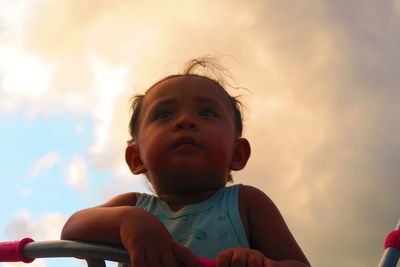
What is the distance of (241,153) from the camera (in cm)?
255

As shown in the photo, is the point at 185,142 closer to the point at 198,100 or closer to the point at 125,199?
the point at 198,100

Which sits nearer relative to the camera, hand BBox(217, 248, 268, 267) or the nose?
hand BBox(217, 248, 268, 267)

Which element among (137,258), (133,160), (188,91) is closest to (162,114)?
(188,91)

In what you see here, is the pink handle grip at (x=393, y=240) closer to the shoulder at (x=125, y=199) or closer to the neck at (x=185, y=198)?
the neck at (x=185, y=198)

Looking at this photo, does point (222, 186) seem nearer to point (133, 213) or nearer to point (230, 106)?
point (230, 106)

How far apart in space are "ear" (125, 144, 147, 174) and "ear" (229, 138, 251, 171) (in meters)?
0.48

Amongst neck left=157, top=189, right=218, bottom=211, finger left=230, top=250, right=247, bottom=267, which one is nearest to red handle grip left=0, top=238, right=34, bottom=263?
neck left=157, top=189, right=218, bottom=211

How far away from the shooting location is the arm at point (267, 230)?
5.91 ft

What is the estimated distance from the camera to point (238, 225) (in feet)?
6.31

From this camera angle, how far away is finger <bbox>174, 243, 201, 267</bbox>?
1.39 metres

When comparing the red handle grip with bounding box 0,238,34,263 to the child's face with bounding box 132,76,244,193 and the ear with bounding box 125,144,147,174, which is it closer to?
the child's face with bounding box 132,76,244,193

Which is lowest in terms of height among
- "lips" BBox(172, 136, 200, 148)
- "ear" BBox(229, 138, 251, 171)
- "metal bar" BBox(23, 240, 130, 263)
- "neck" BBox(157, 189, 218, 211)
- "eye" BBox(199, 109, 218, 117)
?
"metal bar" BBox(23, 240, 130, 263)

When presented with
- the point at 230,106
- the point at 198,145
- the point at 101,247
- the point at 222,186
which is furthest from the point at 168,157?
the point at 101,247

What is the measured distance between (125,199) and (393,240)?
119 centimetres
